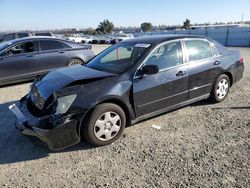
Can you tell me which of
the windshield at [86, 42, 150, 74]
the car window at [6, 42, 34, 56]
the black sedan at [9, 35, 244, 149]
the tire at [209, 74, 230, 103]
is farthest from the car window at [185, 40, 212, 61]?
the car window at [6, 42, 34, 56]

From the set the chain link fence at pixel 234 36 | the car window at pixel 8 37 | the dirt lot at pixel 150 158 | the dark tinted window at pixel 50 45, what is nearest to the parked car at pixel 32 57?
the dark tinted window at pixel 50 45

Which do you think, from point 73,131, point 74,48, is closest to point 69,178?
point 73,131

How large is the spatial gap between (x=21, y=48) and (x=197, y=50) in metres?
5.67

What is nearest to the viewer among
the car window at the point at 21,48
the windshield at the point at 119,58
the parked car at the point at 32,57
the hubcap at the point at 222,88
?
the windshield at the point at 119,58

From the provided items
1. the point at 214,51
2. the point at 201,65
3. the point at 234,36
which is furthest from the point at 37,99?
the point at 234,36

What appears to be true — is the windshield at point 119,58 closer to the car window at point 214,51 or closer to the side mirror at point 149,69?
the side mirror at point 149,69

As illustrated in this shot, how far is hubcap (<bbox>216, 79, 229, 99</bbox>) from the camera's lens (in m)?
5.60

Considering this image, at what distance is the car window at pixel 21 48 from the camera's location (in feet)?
26.1

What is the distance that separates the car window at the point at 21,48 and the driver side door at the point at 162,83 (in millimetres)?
5247

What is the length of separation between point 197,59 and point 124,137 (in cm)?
218

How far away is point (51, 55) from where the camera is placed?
8516 millimetres

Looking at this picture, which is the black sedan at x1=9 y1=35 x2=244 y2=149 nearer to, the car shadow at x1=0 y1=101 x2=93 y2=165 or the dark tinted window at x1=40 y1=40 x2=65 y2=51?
the car shadow at x1=0 y1=101 x2=93 y2=165

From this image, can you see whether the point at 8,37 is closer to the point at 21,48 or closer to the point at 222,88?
the point at 21,48

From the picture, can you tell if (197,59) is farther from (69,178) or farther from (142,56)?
(69,178)
